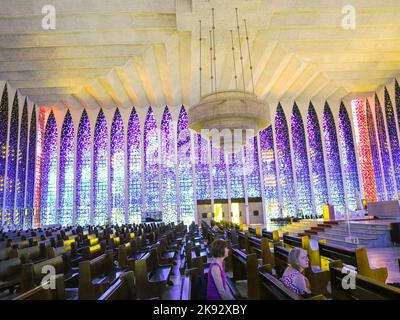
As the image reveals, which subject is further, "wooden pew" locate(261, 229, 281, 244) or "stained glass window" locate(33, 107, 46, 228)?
"stained glass window" locate(33, 107, 46, 228)

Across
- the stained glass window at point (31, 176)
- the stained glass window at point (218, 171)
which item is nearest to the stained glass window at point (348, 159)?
the stained glass window at point (218, 171)

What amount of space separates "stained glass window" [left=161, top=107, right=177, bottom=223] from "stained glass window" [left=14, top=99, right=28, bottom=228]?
25.7 ft

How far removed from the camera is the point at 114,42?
12.1 metres

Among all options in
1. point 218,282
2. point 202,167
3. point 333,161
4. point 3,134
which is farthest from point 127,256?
point 333,161

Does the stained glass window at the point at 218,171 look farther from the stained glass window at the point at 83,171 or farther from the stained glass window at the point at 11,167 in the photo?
the stained glass window at the point at 11,167

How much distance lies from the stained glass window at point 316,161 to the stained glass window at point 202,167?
6.75 metres

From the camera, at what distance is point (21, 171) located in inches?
647

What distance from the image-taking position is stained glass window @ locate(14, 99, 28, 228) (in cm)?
1599

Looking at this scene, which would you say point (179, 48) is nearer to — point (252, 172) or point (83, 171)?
point (252, 172)

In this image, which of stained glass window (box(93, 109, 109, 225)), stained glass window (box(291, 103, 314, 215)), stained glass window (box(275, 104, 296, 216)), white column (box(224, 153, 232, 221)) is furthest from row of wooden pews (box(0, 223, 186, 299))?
stained glass window (box(291, 103, 314, 215))

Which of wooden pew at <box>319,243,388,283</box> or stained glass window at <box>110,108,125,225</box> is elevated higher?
stained glass window at <box>110,108,125,225</box>

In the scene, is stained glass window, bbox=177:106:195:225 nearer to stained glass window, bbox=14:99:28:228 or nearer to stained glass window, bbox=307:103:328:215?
stained glass window, bbox=307:103:328:215
